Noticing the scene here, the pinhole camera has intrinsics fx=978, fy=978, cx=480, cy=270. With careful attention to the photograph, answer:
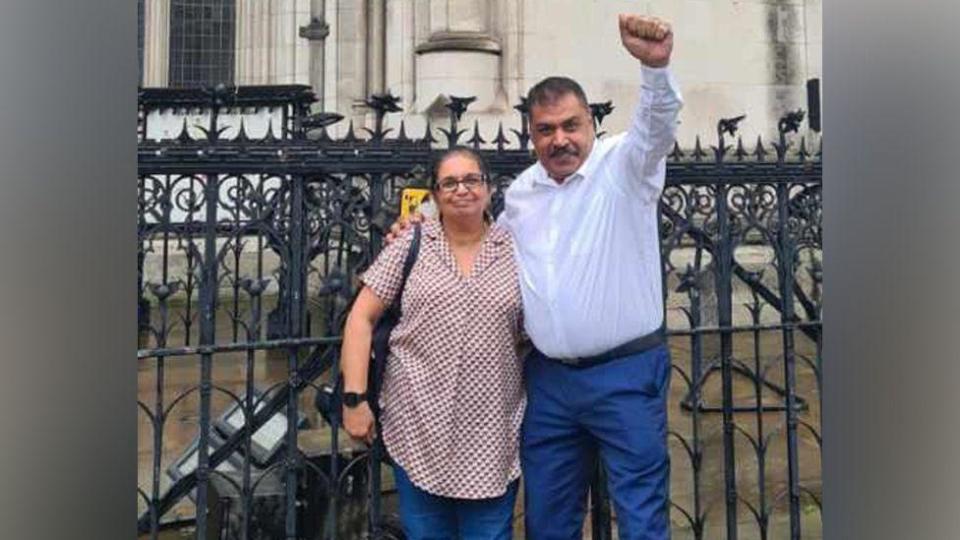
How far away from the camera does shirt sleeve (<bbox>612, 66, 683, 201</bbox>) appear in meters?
3.19

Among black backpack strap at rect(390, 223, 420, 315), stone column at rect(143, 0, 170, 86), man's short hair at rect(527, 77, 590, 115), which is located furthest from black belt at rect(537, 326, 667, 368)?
stone column at rect(143, 0, 170, 86)

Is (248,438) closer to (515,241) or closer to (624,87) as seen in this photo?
(515,241)

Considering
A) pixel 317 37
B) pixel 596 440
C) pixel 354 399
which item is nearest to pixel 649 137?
pixel 596 440

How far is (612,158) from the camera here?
11.3 feet

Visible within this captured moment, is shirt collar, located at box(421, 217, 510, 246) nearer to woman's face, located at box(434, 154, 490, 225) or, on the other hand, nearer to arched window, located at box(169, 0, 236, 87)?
woman's face, located at box(434, 154, 490, 225)

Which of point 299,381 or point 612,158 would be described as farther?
point 299,381

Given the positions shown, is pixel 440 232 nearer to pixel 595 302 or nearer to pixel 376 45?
pixel 595 302

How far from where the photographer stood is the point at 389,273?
11.5 feet

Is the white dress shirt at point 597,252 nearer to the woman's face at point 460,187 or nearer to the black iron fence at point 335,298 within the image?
the woman's face at point 460,187
